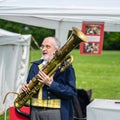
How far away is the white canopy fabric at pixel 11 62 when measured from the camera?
9.42 m

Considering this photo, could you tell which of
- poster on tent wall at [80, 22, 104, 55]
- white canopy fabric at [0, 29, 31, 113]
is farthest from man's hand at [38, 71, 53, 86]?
white canopy fabric at [0, 29, 31, 113]

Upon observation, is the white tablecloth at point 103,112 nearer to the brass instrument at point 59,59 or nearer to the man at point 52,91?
the man at point 52,91

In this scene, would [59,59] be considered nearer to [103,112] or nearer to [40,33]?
[103,112]

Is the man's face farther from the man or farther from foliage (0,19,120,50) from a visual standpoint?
foliage (0,19,120,50)

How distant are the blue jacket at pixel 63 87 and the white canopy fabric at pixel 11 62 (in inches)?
148

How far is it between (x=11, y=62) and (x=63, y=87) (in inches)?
210

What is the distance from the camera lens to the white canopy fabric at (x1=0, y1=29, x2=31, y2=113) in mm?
9422

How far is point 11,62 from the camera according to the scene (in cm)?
1018

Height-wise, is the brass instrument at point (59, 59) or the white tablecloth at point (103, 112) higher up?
the brass instrument at point (59, 59)
